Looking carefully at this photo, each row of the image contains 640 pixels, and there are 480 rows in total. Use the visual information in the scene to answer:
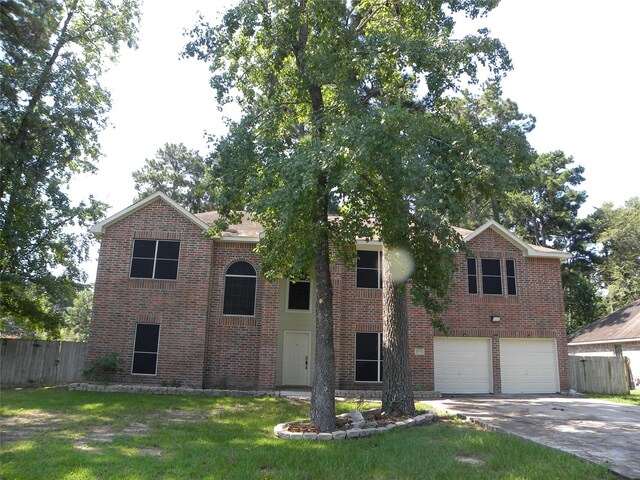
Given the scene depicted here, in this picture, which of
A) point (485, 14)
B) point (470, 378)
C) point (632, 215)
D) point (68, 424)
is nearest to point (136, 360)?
point (68, 424)

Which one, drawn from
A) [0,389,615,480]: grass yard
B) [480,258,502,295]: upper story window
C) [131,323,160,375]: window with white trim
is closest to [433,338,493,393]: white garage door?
[480,258,502,295]: upper story window

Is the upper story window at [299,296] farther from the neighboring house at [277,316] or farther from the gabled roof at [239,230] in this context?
the gabled roof at [239,230]

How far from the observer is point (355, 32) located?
36.9 feet

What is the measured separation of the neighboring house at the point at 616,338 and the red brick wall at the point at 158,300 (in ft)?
63.8

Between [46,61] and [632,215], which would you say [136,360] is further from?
[632,215]

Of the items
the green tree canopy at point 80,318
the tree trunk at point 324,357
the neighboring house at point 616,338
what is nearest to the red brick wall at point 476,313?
the tree trunk at point 324,357

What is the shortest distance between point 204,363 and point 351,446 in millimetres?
9138

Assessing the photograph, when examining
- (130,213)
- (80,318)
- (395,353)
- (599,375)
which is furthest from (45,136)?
(80,318)

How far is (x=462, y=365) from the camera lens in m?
17.7

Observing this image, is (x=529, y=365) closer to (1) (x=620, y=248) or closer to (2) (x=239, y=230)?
(2) (x=239, y=230)

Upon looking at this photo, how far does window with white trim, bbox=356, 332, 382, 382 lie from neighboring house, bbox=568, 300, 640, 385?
42.8ft

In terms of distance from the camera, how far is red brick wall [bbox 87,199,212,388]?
53.0 ft

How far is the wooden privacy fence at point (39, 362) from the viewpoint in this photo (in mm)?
17875

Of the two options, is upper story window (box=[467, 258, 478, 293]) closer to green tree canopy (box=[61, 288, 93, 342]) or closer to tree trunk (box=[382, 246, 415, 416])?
tree trunk (box=[382, 246, 415, 416])
